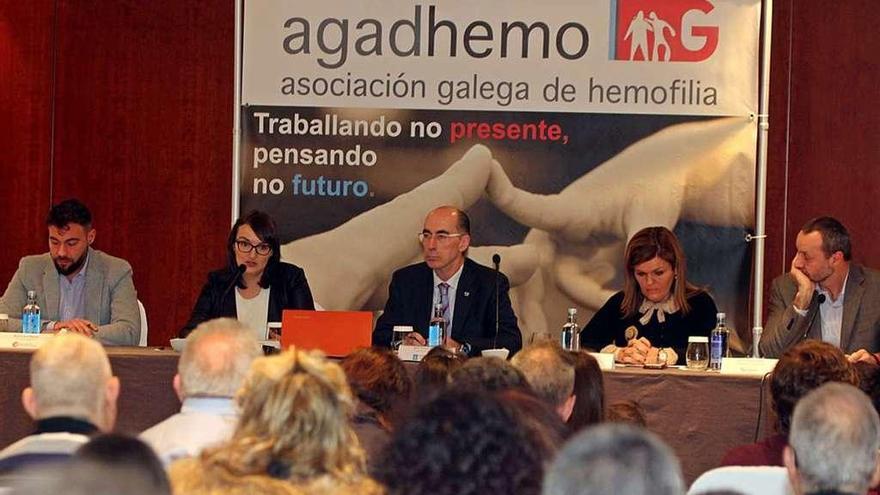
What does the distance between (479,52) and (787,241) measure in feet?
6.45

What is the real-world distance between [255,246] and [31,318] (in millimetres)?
932

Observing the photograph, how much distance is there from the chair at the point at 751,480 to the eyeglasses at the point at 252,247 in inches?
116

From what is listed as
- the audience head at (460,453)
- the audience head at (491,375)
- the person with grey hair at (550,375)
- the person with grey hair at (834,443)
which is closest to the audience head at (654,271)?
the person with grey hair at (550,375)

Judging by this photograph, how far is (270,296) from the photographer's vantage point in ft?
19.6

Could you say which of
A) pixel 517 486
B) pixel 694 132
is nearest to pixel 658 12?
pixel 694 132

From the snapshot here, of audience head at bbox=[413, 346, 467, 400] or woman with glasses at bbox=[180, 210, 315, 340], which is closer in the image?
audience head at bbox=[413, 346, 467, 400]

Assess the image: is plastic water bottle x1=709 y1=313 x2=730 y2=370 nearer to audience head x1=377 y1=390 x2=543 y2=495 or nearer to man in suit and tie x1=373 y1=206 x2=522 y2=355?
man in suit and tie x1=373 y1=206 x2=522 y2=355

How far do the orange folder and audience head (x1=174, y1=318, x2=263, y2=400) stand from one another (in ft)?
6.20

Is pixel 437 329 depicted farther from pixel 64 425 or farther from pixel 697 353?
pixel 64 425

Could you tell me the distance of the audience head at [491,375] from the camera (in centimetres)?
353

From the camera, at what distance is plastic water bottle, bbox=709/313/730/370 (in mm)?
5465

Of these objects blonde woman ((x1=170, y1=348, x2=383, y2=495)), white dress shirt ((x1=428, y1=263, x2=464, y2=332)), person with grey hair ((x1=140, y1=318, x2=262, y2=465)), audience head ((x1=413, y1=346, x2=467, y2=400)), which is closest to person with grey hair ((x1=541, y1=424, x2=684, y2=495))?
blonde woman ((x1=170, y1=348, x2=383, y2=495))

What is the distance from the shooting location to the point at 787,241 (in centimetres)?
733

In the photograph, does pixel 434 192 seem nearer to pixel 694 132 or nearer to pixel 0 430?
pixel 694 132
